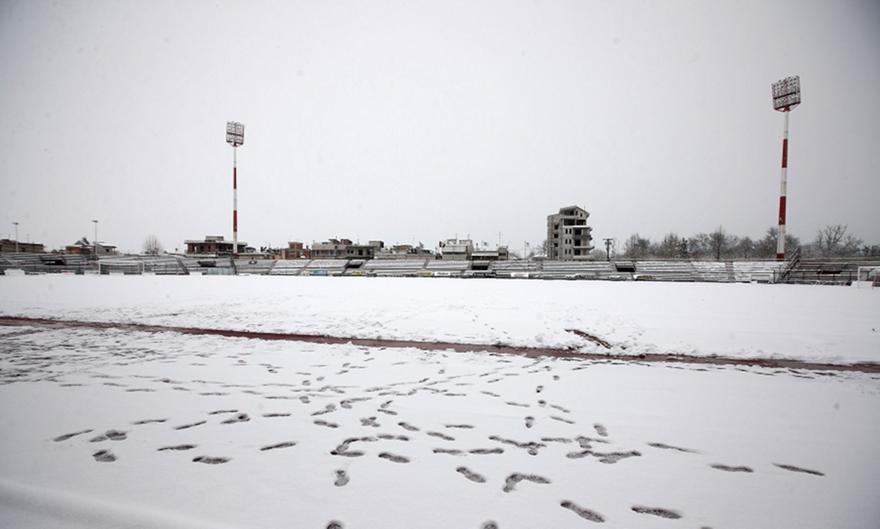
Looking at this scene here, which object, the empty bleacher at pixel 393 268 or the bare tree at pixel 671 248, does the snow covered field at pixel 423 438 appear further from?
the bare tree at pixel 671 248


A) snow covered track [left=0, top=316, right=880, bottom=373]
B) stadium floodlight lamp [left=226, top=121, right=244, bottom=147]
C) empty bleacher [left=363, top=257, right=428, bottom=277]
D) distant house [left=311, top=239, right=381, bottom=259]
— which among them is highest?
stadium floodlight lamp [left=226, top=121, right=244, bottom=147]

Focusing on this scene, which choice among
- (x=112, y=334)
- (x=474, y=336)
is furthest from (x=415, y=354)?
(x=112, y=334)

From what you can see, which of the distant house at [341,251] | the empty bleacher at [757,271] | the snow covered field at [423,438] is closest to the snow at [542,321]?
the snow covered field at [423,438]

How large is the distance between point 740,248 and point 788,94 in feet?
213

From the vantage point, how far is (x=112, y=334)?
6.06m

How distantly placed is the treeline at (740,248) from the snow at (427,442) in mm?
79553

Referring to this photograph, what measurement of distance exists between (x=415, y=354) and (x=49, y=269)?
45648 mm

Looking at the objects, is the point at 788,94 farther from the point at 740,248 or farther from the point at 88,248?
the point at 88,248

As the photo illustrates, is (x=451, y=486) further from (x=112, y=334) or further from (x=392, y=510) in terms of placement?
(x=112, y=334)

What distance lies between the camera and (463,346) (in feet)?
18.3

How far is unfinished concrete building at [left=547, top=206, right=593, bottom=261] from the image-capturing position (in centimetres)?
6056

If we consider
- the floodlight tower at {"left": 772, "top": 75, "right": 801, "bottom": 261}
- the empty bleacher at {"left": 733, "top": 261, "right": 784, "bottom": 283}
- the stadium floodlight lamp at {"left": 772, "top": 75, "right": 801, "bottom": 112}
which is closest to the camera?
the empty bleacher at {"left": 733, "top": 261, "right": 784, "bottom": 283}

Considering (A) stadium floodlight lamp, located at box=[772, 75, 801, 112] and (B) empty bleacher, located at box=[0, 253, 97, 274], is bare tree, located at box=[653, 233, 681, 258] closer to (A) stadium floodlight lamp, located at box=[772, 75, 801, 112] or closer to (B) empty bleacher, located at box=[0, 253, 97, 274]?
(A) stadium floodlight lamp, located at box=[772, 75, 801, 112]

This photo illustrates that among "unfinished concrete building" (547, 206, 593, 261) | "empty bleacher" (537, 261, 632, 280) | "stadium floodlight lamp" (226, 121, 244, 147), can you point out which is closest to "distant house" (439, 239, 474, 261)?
"unfinished concrete building" (547, 206, 593, 261)
